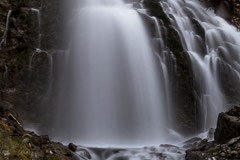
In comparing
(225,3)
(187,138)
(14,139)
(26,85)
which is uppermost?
(225,3)

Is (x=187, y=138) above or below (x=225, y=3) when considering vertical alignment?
below

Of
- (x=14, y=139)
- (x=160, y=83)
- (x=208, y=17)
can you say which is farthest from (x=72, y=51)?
(x=208, y=17)

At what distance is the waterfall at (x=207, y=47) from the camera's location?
1082 cm

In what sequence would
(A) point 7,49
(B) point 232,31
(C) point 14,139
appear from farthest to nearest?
(B) point 232,31, (A) point 7,49, (C) point 14,139

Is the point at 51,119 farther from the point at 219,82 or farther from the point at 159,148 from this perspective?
the point at 219,82

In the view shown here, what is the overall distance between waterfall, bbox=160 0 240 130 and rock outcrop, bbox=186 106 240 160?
3690 mm

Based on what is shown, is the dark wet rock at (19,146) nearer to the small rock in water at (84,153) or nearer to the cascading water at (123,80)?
the small rock in water at (84,153)

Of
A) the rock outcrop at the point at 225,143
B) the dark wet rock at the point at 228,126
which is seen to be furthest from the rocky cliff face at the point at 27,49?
the dark wet rock at the point at 228,126

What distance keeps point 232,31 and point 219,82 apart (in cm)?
498

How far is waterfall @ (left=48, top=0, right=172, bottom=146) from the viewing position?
917 cm

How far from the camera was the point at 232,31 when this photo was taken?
48.6 feet

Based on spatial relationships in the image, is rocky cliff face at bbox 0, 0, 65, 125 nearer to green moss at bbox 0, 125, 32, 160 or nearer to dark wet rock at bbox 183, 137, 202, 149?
green moss at bbox 0, 125, 32, 160

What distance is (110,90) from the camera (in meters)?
9.77

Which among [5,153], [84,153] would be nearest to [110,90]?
[84,153]
